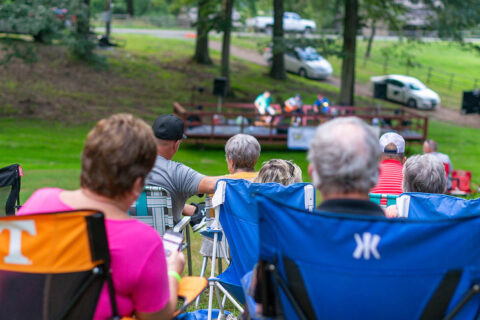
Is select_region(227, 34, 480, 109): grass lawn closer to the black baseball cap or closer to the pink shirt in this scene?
the black baseball cap

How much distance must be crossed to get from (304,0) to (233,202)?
36.5 metres

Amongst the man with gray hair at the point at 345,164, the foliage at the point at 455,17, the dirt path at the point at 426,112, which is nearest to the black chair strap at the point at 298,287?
the man with gray hair at the point at 345,164

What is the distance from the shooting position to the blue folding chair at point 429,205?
3639 mm

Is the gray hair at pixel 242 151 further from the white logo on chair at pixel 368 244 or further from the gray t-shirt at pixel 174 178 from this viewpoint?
the white logo on chair at pixel 368 244

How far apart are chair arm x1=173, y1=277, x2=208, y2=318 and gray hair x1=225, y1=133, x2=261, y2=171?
6.61 ft

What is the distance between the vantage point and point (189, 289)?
2596 millimetres

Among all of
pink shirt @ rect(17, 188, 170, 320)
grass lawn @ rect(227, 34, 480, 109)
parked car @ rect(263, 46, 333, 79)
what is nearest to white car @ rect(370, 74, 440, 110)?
grass lawn @ rect(227, 34, 480, 109)

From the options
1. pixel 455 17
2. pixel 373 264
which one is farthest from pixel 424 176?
pixel 455 17

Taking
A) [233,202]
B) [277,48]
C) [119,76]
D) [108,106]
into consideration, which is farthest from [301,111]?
[233,202]

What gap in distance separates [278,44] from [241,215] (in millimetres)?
19621

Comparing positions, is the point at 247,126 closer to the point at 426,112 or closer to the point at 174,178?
the point at 426,112

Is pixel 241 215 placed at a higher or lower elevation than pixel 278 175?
lower

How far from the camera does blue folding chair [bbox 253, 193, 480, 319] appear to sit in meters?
2.16

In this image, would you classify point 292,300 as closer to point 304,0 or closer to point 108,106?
point 108,106
